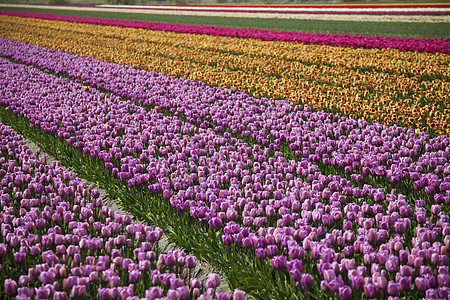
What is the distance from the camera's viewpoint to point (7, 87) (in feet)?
31.3

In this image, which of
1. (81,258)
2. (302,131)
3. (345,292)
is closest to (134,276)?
(81,258)

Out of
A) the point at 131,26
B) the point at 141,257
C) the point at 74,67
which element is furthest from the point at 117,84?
the point at 131,26

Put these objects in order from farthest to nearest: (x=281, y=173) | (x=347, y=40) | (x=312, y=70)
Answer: (x=347, y=40) → (x=312, y=70) → (x=281, y=173)

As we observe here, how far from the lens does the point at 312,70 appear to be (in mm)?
11180

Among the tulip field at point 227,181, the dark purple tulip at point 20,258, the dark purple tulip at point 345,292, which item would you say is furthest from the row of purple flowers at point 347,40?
the dark purple tulip at point 20,258

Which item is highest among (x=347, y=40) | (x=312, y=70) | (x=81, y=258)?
(x=347, y=40)

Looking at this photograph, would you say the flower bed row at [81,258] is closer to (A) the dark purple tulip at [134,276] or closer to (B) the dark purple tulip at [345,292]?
(A) the dark purple tulip at [134,276]

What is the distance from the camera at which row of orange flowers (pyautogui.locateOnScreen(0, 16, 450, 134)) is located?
7.51m

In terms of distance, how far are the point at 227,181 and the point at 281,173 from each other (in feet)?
2.16

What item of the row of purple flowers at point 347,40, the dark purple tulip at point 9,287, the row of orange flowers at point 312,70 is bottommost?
the dark purple tulip at point 9,287

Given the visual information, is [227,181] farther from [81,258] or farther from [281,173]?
[81,258]

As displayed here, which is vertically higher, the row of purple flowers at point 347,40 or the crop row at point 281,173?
the row of purple flowers at point 347,40

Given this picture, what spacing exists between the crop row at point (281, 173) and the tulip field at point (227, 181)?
2cm

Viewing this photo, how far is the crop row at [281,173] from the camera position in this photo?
278 centimetres
